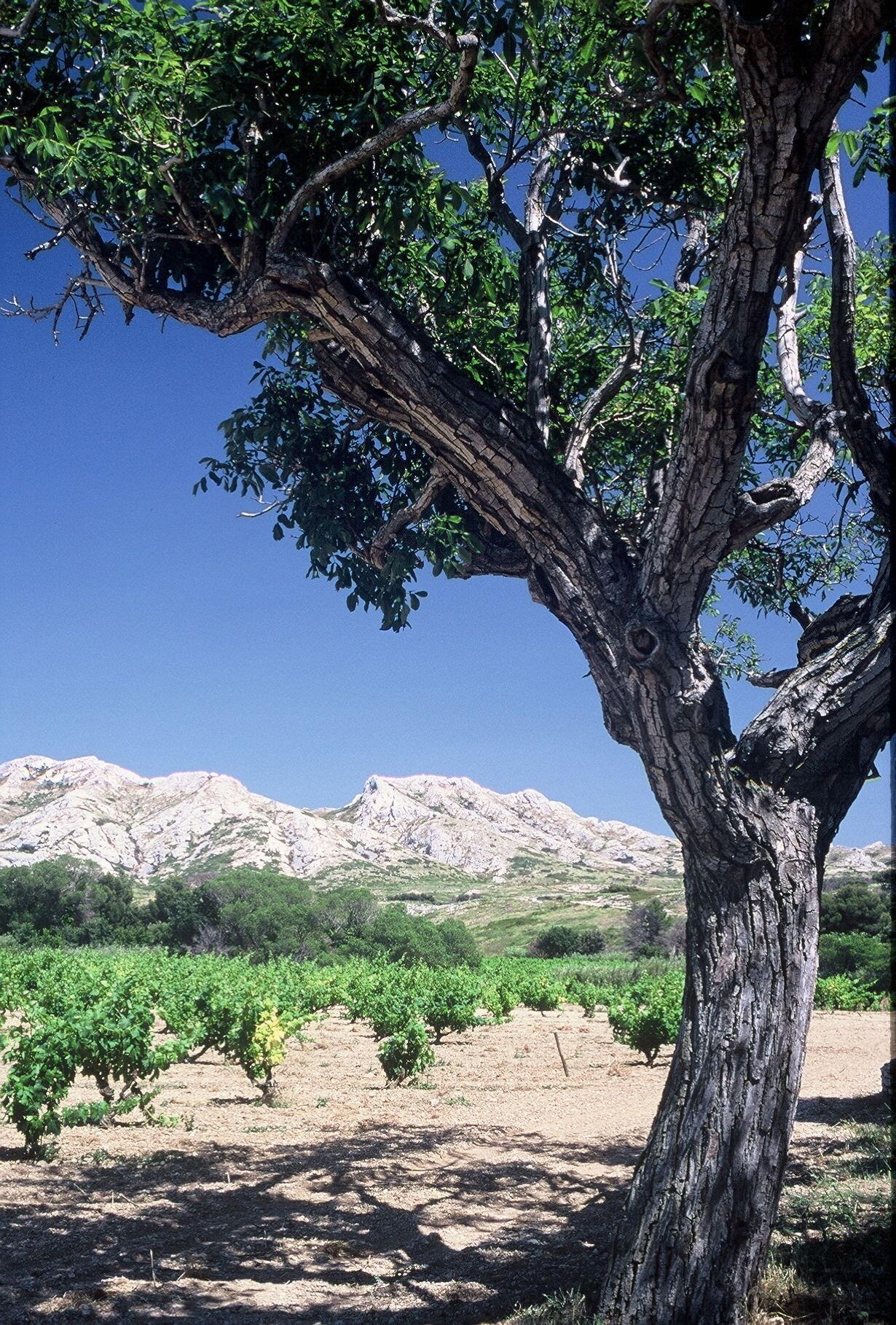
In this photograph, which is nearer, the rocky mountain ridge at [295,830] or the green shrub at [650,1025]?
the green shrub at [650,1025]

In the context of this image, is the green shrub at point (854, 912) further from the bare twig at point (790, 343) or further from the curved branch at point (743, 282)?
the curved branch at point (743, 282)

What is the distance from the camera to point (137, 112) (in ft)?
14.3

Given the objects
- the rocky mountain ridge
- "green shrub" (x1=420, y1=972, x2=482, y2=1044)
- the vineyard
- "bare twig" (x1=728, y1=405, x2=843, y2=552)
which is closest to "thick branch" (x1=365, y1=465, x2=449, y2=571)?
"bare twig" (x1=728, y1=405, x2=843, y2=552)

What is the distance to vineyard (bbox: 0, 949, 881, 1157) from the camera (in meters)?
9.39

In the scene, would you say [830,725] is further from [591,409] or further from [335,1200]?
[335,1200]

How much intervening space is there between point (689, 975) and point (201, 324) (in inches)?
164

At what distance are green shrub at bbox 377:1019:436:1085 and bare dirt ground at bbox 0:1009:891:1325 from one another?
0.37 metres

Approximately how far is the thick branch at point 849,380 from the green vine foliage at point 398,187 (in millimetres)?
384

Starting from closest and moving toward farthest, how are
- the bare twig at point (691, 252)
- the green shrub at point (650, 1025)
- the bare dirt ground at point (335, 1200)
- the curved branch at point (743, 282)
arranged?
the curved branch at point (743, 282) → the bare dirt ground at point (335, 1200) → the bare twig at point (691, 252) → the green shrub at point (650, 1025)

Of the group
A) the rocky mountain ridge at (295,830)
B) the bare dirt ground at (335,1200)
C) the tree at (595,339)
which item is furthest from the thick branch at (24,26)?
the rocky mountain ridge at (295,830)

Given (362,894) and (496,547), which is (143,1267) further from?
(362,894)

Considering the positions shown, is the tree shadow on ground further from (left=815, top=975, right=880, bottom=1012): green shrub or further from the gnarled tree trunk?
(left=815, top=975, right=880, bottom=1012): green shrub

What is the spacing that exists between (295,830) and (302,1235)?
323 ft

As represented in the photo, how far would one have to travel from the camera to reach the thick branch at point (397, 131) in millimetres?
3947
